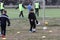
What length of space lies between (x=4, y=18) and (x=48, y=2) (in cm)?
4377

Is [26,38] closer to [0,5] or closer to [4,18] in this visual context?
[4,18]

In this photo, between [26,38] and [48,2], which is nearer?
[26,38]

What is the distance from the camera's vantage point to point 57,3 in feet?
205

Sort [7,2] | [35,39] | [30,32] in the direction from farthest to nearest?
[7,2] → [30,32] → [35,39]

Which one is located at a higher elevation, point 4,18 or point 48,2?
point 4,18

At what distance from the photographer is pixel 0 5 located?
3806 cm

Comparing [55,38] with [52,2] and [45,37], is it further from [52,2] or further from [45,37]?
[52,2]

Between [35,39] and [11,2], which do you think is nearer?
[35,39]

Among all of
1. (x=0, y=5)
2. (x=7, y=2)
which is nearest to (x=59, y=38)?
(x=0, y=5)

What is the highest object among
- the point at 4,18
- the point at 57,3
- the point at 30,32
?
the point at 4,18

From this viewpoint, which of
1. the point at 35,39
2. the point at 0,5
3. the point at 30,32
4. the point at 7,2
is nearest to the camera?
the point at 35,39

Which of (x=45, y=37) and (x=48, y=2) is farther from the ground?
(x=45, y=37)

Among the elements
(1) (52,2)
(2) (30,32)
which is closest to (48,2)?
(1) (52,2)

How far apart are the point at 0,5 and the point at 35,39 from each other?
66.7ft
